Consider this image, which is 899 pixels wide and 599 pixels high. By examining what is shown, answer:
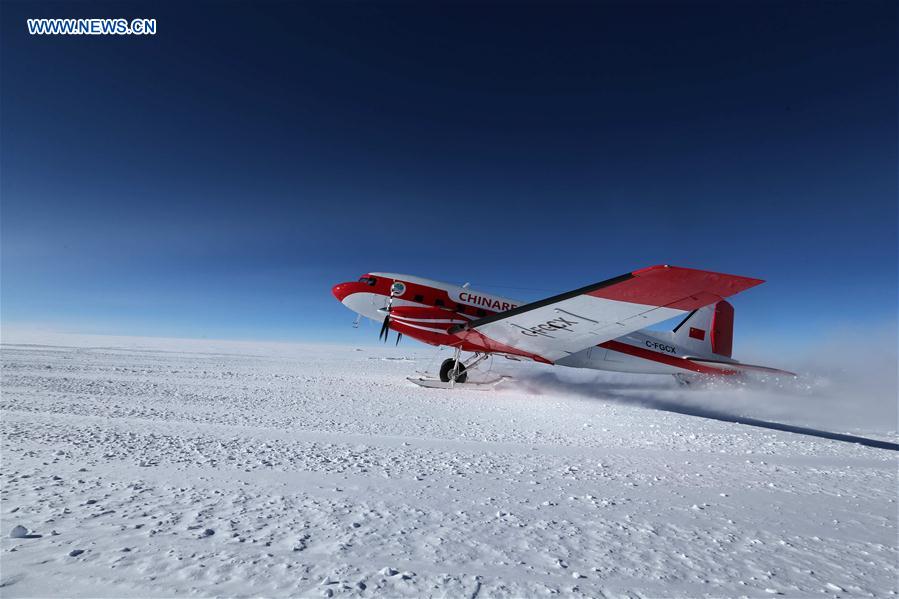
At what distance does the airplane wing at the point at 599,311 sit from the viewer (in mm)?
7793

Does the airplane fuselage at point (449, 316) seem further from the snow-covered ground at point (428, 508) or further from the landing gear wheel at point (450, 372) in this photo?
the snow-covered ground at point (428, 508)

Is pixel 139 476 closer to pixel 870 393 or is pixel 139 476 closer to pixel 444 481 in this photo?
pixel 444 481

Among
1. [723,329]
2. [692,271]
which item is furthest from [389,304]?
[723,329]

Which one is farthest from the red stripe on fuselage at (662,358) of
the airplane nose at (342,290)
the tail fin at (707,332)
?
the airplane nose at (342,290)

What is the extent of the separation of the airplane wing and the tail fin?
7.51 meters

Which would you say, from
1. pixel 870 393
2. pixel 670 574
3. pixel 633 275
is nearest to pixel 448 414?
pixel 633 275

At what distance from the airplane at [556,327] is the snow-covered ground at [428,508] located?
327 centimetres

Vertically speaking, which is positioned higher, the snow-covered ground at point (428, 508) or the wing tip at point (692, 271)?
the wing tip at point (692, 271)

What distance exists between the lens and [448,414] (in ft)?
29.9

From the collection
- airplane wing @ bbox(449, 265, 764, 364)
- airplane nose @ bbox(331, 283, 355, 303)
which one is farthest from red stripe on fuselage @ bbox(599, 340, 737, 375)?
airplane nose @ bbox(331, 283, 355, 303)

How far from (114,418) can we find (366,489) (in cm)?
660

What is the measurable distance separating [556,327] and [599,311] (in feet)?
5.88

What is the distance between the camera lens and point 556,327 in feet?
38.0

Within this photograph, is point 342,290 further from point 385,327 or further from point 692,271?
point 692,271
